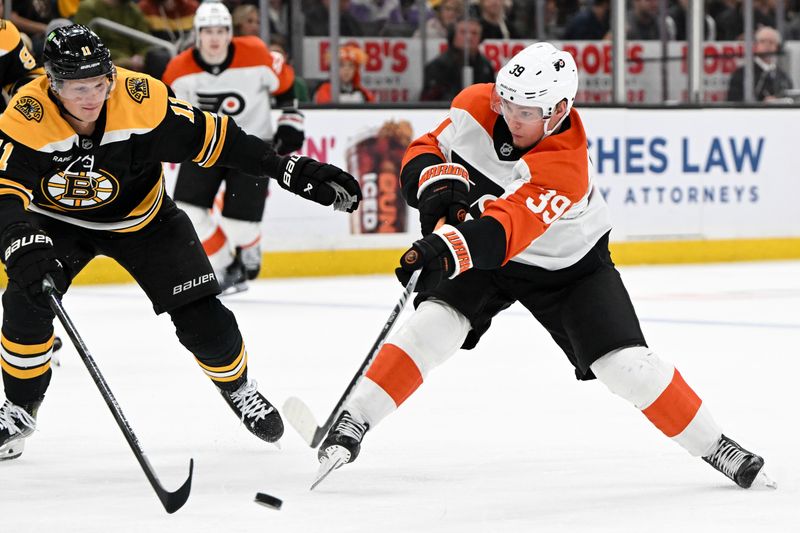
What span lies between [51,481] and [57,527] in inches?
17.3

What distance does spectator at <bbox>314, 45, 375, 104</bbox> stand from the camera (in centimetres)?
761

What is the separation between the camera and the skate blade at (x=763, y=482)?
2.77 meters

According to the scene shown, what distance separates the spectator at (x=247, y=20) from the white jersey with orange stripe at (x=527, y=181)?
456 centimetres

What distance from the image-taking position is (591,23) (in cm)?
831

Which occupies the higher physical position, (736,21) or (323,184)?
(323,184)

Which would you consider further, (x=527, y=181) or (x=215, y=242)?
(x=215, y=242)

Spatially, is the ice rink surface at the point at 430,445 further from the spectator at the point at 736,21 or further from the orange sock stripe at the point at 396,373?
the spectator at the point at 736,21

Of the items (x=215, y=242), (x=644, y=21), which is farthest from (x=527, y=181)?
(x=644, y=21)

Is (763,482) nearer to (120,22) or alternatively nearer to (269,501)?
(269,501)

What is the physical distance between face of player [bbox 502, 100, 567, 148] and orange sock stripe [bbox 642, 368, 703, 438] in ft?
1.89

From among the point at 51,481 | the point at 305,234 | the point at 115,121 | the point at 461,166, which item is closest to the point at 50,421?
the point at 51,481

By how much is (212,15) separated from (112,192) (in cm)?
347

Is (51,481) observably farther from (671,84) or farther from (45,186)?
(671,84)

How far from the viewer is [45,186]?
2975 millimetres
